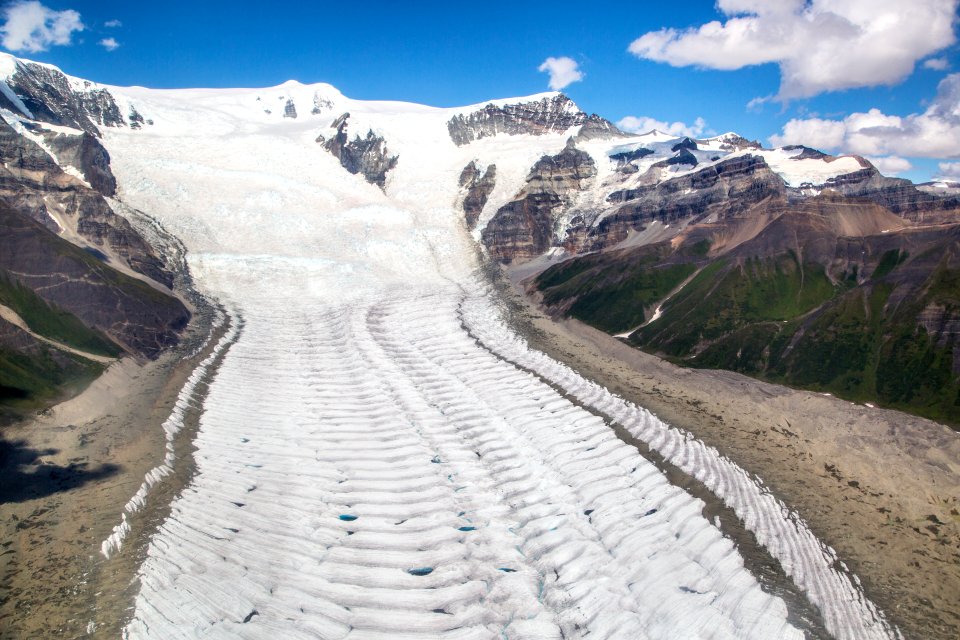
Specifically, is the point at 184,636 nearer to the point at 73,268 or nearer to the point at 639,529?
→ the point at 639,529

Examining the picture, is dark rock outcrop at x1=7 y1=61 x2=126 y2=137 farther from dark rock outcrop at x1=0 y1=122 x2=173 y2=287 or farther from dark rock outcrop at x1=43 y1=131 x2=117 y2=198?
dark rock outcrop at x1=0 y1=122 x2=173 y2=287

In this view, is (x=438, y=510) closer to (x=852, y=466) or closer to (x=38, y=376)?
(x=852, y=466)

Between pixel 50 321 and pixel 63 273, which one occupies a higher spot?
pixel 63 273

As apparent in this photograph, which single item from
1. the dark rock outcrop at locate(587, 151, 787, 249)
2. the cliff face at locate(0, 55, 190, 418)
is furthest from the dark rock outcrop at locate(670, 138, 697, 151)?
the cliff face at locate(0, 55, 190, 418)

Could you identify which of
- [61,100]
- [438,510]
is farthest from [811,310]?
[61,100]

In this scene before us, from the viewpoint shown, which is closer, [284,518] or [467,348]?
[284,518]

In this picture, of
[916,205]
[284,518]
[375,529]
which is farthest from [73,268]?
[916,205]

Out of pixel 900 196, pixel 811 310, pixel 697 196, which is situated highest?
pixel 900 196
